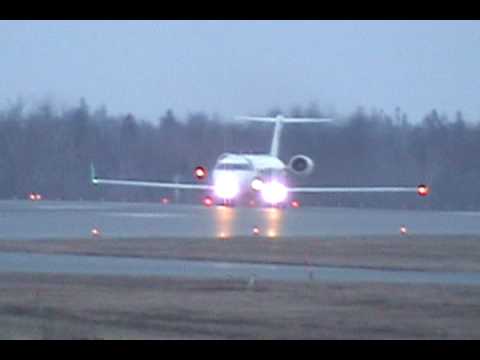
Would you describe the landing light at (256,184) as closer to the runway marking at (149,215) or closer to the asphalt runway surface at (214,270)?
the runway marking at (149,215)

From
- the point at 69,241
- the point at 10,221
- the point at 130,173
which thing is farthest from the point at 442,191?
the point at 69,241

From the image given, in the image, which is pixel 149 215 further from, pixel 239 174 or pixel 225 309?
pixel 225 309

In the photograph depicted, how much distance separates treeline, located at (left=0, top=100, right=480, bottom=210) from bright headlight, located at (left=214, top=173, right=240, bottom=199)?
14.2m

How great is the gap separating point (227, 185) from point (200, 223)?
1338cm

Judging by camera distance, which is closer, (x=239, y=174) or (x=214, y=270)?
(x=214, y=270)

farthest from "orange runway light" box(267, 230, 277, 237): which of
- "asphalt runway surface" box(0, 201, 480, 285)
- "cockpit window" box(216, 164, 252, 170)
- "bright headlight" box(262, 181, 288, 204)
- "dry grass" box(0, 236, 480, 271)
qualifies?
"bright headlight" box(262, 181, 288, 204)

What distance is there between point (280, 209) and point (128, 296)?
34.7m

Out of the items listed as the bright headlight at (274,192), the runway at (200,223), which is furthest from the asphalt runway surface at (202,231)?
the bright headlight at (274,192)

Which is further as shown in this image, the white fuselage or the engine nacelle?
the engine nacelle

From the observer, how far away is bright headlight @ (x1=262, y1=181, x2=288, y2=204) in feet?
179

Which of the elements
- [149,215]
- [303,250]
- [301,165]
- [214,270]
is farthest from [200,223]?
[301,165]

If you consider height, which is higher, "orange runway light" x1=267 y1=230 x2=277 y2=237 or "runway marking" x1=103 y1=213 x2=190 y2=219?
"runway marking" x1=103 y1=213 x2=190 y2=219

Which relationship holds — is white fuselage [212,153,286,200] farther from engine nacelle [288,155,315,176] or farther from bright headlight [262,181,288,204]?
engine nacelle [288,155,315,176]

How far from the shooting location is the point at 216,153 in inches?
3039
